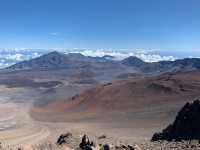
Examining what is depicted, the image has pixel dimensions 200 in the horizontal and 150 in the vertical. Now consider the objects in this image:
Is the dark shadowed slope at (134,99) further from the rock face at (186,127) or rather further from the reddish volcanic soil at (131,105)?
the rock face at (186,127)

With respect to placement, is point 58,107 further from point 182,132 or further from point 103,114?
point 182,132

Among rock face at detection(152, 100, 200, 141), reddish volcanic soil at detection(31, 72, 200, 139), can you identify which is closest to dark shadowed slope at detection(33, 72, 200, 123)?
reddish volcanic soil at detection(31, 72, 200, 139)

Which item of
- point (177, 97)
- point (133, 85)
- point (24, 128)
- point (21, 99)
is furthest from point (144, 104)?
point (21, 99)

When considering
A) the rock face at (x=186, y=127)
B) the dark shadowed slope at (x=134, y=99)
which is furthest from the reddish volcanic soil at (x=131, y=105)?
the rock face at (x=186, y=127)

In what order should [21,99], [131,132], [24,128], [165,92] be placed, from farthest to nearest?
1. [21,99]
2. [165,92]
3. [24,128]
4. [131,132]

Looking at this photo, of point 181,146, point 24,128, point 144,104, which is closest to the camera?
point 181,146
